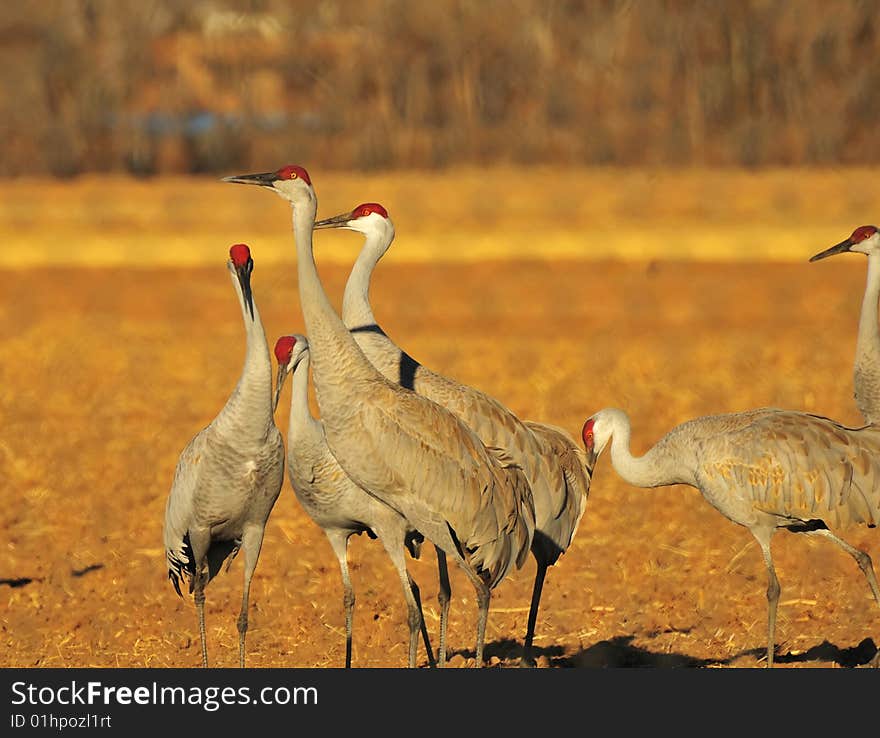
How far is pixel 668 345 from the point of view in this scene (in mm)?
12734

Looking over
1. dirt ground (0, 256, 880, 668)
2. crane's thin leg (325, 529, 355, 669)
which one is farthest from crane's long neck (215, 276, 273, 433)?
dirt ground (0, 256, 880, 668)

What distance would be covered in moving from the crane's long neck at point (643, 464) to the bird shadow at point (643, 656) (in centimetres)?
63

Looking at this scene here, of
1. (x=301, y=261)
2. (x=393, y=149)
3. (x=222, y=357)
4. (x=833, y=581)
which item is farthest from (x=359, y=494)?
(x=393, y=149)

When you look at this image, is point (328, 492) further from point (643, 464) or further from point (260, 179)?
point (643, 464)

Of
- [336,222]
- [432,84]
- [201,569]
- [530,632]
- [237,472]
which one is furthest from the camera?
[432,84]

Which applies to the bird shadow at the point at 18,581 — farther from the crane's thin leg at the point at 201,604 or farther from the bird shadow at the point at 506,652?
the bird shadow at the point at 506,652

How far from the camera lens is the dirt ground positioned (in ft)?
21.2

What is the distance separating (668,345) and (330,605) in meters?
6.34

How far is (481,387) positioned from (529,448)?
16.5 ft

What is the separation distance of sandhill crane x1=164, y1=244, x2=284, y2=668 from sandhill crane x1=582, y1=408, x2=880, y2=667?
156 cm

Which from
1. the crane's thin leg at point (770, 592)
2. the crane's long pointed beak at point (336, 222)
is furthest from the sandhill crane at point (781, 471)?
the crane's long pointed beak at point (336, 222)

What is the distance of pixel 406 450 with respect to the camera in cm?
541

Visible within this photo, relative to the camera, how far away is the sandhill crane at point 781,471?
602cm

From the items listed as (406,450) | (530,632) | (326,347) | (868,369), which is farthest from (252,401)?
(868,369)
